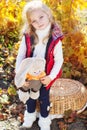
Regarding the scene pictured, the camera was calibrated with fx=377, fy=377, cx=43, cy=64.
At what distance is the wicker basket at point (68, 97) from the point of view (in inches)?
151

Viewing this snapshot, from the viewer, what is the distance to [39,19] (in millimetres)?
3248

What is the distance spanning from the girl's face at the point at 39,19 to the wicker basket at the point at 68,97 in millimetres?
874

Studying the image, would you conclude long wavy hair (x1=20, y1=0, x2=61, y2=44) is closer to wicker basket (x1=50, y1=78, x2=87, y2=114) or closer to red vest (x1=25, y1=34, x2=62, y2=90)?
red vest (x1=25, y1=34, x2=62, y2=90)

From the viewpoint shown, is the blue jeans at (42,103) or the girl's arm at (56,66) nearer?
the girl's arm at (56,66)

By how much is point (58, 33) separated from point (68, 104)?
85cm

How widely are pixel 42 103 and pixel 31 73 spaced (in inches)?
16.0

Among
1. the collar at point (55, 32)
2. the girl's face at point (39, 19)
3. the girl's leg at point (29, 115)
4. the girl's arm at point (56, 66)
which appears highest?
the girl's face at point (39, 19)

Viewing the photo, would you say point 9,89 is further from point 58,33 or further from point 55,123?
point 58,33

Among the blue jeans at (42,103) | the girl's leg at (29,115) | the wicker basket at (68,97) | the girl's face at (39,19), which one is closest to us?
the girl's face at (39,19)

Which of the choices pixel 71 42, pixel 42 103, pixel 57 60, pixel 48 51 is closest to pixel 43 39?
pixel 48 51

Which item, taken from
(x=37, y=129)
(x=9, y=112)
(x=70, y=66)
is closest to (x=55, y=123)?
(x=37, y=129)

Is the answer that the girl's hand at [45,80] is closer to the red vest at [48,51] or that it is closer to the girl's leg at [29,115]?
the red vest at [48,51]

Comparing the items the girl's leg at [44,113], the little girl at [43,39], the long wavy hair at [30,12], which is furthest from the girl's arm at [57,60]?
the girl's leg at [44,113]

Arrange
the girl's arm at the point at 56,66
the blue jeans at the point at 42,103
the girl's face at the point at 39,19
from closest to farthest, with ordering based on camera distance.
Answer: the girl's face at the point at 39,19 < the girl's arm at the point at 56,66 < the blue jeans at the point at 42,103
